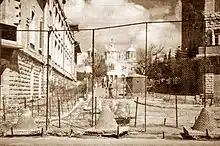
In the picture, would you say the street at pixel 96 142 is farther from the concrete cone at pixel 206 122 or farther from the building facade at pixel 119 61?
the building facade at pixel 119 61

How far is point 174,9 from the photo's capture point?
14.4 metres

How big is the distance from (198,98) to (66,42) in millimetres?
7965

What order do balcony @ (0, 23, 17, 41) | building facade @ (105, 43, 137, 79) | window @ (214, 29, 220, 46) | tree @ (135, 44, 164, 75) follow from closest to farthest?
balcony @ (0, 23, 17, 41) < building facade @ (105, 43, 137, 79) < tree @ (135, 44, 164, 75) < window @ (214, 29, 220, 46)

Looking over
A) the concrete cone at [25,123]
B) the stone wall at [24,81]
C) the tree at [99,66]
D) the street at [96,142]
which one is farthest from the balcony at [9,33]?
the tree at [99,66]

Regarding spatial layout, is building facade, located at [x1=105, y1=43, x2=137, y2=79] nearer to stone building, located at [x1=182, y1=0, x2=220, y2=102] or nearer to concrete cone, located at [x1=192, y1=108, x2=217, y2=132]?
stone building, located at [x1=182, y1=0, x2=220, y2=102]

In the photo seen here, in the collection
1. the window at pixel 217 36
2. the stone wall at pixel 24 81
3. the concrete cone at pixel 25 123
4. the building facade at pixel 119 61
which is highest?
the window at pixel 217 36

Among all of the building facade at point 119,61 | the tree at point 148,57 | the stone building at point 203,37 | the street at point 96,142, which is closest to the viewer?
the street at point 96,142

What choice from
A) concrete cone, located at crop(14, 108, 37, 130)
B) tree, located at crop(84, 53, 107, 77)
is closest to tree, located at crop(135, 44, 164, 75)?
tree, located at crop(84, 53, 107, 77)

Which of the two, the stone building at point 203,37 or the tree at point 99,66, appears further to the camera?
the stone building at point 203,37

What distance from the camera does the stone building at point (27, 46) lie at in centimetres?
1027

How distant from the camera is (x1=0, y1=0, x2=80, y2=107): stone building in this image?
10.3 metres

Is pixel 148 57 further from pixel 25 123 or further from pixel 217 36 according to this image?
pixel 25 123

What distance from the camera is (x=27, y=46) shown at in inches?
484

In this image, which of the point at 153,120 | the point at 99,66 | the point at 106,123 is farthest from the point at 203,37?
the point at 106,123
